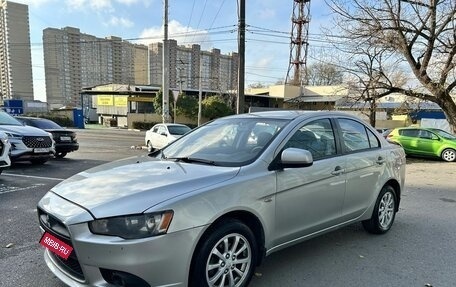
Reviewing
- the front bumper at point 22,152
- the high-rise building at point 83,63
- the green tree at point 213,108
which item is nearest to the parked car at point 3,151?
the front bumper at point 22,152

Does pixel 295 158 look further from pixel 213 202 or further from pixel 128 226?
pixel 128 226

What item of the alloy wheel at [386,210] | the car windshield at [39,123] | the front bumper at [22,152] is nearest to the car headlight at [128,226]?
the alloy wheel at [386,210]

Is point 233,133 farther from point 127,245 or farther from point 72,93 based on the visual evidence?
point 72,93

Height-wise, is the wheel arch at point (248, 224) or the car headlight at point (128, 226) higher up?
the car headlight at point (128, 226)

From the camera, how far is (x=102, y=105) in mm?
55094

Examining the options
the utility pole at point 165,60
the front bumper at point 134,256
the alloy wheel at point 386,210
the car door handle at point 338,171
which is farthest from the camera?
the utility pole at point 165,60

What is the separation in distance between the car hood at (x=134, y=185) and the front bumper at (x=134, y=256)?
0.20 metres

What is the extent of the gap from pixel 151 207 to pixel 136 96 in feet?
161

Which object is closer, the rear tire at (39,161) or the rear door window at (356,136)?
the rear door window at (356,136)

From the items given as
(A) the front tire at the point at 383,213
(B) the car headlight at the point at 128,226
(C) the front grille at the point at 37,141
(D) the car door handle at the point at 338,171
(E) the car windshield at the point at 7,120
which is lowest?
(A) the front tire at the point at 383,213

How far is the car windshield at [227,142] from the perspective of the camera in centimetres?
357

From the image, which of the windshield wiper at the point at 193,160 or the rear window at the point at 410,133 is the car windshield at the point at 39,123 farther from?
the rear window at the point at 410,133

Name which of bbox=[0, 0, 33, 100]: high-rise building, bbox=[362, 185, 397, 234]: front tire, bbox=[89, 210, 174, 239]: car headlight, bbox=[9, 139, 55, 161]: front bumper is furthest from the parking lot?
bbox=[0, 0, 33, 100]: high-rise building

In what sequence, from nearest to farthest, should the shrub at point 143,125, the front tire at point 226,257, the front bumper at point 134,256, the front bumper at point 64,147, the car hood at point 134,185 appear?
the front bumper at point 134,256
the car hood at point 134,185
the front tire at point 226,257
the front bumper at point 64,147
the shrub at point 143,125
